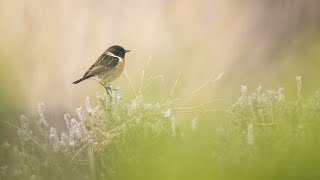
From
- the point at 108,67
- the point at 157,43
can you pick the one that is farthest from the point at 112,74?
the point at 157,43

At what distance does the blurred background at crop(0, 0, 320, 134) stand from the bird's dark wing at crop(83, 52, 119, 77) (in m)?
0.07

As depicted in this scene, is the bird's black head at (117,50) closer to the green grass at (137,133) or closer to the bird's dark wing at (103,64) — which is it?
the bird's dark wing at (103,64)

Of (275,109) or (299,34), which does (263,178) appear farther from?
(299,34)

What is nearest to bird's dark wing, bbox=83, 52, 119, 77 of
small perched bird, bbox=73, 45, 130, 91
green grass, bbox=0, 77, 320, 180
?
small perched bird, bbox=73, 45, 130, 91

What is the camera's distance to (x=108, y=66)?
161 centimetres

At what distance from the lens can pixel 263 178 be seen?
0.36m

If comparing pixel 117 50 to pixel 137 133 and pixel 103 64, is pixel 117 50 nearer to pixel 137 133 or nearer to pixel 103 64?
pixel 103 64

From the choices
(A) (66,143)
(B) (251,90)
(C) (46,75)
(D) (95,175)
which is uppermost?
(C) (46,75)

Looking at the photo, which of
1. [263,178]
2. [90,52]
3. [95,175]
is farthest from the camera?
[90,52]

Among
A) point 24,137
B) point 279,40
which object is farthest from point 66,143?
point 279,40

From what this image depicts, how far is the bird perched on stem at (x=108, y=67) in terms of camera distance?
5.31 ft

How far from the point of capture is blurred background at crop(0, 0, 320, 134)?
5.52ft

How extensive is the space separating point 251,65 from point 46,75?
766mm

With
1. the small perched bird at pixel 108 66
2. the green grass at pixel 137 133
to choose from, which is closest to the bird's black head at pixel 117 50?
the small perched bird at pixel 108 66
